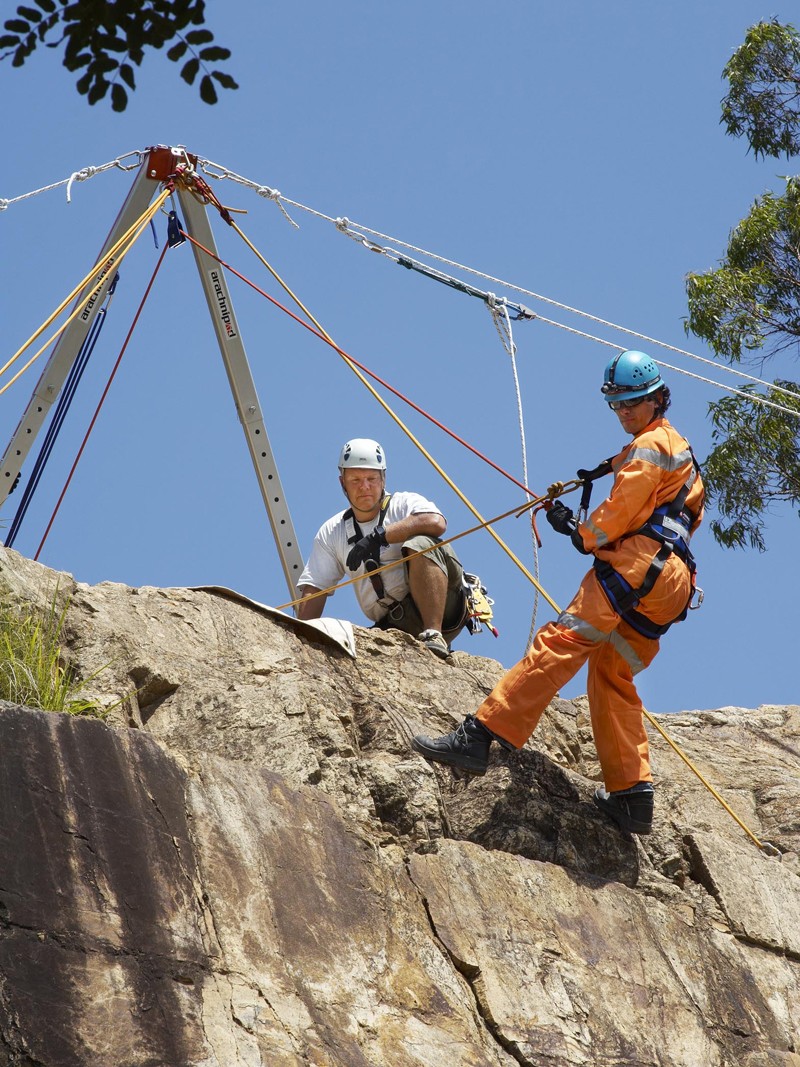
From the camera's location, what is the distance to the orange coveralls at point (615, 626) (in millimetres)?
7855

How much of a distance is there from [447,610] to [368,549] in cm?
72

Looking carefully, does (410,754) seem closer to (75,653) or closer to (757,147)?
(75,653)

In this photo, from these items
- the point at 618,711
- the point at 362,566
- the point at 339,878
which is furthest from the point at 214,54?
the point at 362,566

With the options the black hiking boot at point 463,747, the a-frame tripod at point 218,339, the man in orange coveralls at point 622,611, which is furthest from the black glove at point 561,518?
the a-frame tripod at point 218,339

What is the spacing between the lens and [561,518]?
8.23m

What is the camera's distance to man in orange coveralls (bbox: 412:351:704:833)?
7.86 m

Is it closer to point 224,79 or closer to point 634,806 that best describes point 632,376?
point 634,806

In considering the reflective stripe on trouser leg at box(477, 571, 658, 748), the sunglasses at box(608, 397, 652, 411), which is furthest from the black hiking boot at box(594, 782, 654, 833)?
the sunglasses at box(608, 397, 652, 411)

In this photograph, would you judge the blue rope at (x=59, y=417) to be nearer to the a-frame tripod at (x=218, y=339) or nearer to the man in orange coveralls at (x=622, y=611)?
the a-frame tripod at (x=218, y=339)

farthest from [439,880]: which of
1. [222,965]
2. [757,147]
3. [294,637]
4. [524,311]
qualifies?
[757,147]

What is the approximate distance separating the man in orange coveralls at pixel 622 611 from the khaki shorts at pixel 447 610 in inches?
56.4

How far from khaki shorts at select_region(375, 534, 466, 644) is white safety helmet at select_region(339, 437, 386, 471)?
2.28 feet

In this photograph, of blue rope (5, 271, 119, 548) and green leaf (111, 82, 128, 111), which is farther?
blue rope (5, 271, 119, 548)

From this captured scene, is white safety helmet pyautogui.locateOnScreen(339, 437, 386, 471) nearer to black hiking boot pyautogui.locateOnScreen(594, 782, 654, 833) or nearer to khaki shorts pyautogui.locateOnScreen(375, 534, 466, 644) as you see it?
khaki shorts pyautogui.locateOnScreen(375, 534, 466, 644)
